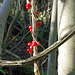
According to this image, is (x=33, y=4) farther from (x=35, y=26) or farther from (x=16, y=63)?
(x=16, y=63)

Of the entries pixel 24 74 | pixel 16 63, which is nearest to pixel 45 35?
pixel 24 74

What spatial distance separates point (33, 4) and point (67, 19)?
758mm

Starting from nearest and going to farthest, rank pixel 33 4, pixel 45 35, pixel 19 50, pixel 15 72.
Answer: pixel 33 4, pixel 15 72, pixel 19 50, pixel 45 35

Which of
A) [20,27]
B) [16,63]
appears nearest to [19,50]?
[20,27]

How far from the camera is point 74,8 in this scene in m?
1.10

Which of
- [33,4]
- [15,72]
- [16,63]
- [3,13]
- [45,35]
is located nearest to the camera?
[16,63]

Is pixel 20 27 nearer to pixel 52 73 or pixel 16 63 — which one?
pixel 52 73

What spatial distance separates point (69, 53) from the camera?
3.57ft

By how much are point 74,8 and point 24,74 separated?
3606mm

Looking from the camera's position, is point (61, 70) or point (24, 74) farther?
point (24, 74)

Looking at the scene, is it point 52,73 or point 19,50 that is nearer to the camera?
point 52,73

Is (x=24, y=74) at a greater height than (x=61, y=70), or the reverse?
(x=61, y=70)

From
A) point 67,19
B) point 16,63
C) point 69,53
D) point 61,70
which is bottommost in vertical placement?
point 61,70

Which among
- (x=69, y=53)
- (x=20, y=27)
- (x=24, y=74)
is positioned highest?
(x=69, y=53)
